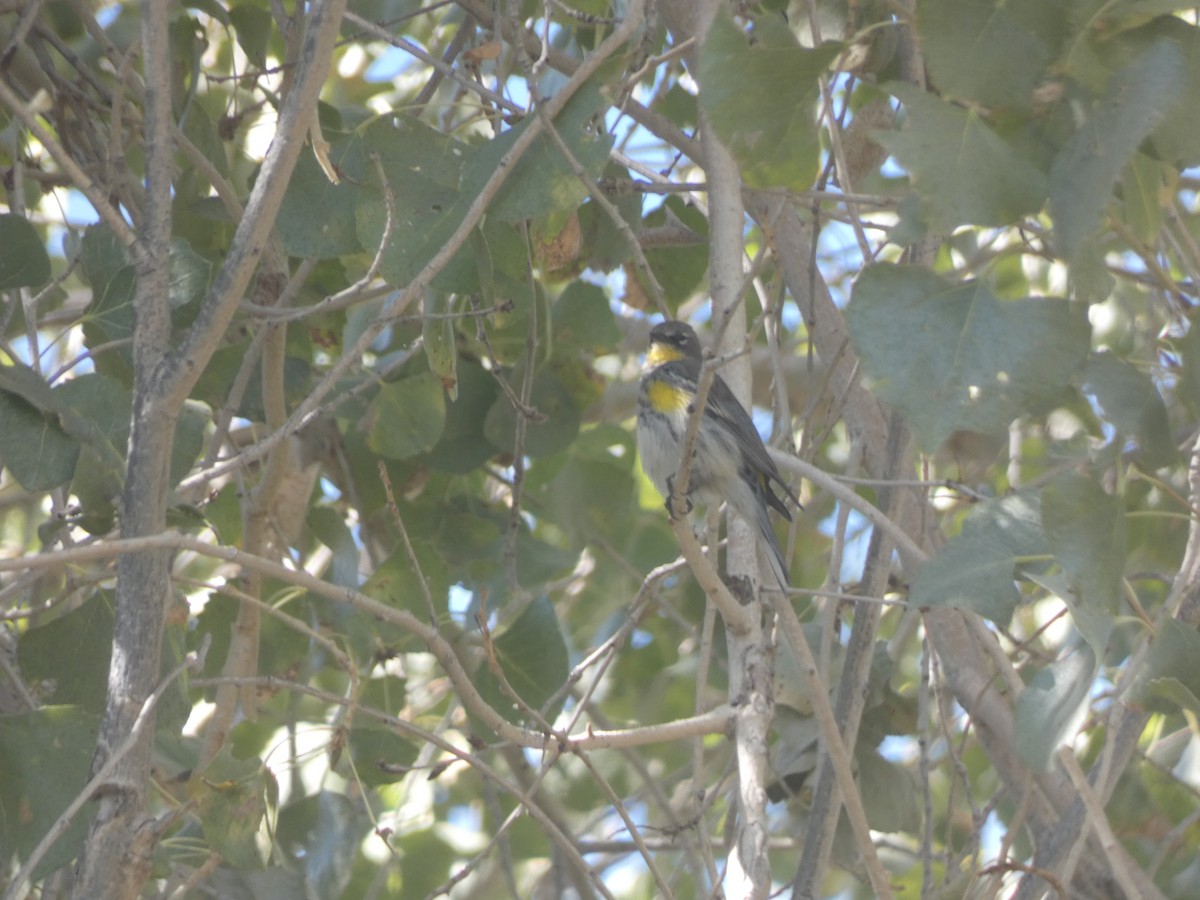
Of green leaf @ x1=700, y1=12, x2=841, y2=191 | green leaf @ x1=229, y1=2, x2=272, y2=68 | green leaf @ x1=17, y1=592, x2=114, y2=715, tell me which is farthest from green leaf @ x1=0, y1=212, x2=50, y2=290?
green leaf @ x1=700, y1=12, x2=841, y2=191

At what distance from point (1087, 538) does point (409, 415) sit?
1.98 metres

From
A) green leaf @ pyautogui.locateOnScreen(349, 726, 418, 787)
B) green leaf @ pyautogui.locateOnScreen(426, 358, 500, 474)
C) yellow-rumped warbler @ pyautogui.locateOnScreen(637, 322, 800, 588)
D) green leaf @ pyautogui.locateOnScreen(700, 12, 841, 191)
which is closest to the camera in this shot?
green leaf @ pyautogui.locateOnScreen(700, 12, 841, 191)

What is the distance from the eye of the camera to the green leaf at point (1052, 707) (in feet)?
6.82

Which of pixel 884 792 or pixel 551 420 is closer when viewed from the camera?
pixel 884 792

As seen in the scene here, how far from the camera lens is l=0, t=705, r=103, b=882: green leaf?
2.45 metres

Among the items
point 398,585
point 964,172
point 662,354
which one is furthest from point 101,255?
point 662,354

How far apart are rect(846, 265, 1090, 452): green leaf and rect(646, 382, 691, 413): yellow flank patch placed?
284cm

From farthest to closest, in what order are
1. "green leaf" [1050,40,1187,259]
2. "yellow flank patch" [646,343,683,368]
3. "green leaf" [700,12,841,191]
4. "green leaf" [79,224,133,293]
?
1. "yellow flank patch" [646,343,683,368]
2. "green leaf" [79,224,133,293]
3. "green leaf" [700,12,841,191]
4. "green leaf" [1050,40,1187,259]


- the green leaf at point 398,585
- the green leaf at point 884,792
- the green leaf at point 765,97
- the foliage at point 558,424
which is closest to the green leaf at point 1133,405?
the foliage at point 558,424

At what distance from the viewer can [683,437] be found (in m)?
4.78

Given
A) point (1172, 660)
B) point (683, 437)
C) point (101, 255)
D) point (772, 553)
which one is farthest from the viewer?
point (683, 437)

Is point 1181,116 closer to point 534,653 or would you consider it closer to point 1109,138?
point 1109,138

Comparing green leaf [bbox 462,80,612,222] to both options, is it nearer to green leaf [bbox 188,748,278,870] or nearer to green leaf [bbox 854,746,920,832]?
green leaf [bbox 188,748,278,870]

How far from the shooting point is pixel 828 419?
3.48 metres
